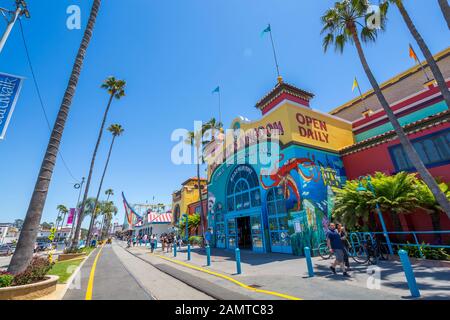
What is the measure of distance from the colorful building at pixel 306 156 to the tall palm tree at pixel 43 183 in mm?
11976

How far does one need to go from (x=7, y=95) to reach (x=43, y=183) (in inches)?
131

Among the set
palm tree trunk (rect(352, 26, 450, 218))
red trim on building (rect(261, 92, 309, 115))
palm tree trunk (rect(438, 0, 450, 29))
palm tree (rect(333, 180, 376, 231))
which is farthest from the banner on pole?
palm tree trunk (rect(438, 0, 450, 29))

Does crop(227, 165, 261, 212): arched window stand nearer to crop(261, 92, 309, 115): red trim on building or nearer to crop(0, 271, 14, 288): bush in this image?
crop(261, 92, 309, 115): red trim on building

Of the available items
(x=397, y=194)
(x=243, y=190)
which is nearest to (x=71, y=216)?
(x=243, y=190)

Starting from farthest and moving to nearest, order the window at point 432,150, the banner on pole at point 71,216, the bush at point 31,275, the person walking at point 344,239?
the banner on pole at point 71,216 → the window at point 432,150 → the person walking at point 344,239 → the bush at point 31,275

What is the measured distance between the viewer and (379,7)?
35.7 ft

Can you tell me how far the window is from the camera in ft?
36.6

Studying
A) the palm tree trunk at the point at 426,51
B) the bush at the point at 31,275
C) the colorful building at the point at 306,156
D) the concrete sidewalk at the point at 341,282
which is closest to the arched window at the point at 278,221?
the colorful building at the point at 306,156

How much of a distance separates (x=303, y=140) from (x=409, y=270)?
34.5ft

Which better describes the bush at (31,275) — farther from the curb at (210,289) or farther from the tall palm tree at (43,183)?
the curb at (210,289)

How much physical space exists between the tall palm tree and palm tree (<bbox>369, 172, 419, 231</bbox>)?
1368 cm

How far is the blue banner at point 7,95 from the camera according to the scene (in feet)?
23.2

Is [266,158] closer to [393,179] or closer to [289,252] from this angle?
[289,252]

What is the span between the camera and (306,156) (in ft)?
47.0
